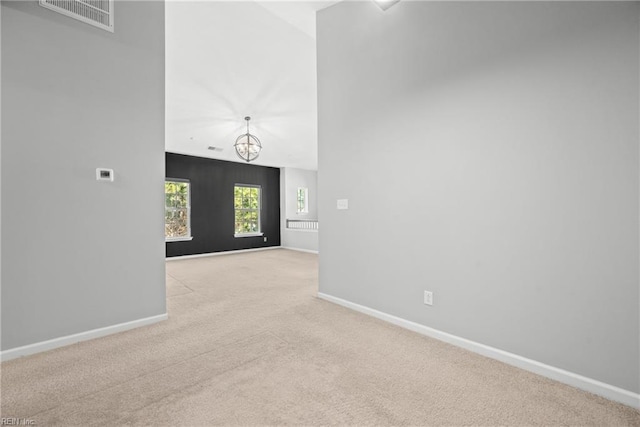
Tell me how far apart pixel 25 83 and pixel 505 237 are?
141 inches

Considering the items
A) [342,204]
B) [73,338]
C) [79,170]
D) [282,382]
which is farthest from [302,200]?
[282,382]

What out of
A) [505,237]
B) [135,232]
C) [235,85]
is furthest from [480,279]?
[235,85]

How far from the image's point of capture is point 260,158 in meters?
8.03

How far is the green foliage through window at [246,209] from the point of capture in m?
8.31

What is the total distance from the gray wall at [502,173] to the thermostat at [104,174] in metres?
2.16

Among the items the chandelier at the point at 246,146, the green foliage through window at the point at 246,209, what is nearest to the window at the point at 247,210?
the green foliage through window at the point at 246,209

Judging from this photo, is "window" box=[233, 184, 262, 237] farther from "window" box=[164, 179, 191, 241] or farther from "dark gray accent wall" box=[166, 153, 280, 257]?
"window" box=[164, 179, 191, 241]

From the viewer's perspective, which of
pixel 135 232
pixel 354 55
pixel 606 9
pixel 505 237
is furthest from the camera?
pixel 354 55

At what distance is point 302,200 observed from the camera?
10.1 m

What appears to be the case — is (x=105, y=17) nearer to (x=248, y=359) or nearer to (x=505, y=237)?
(x=248, y=359)

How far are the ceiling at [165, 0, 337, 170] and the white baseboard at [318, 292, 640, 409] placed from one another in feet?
10.7

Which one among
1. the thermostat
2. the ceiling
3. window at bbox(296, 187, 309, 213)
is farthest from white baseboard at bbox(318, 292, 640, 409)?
Answer: window at bbox(296, 187, 309, 213)

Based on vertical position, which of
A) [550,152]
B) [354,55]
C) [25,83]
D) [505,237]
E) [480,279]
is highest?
[354,55]

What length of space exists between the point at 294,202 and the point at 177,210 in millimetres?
3659
